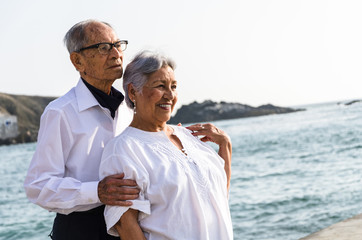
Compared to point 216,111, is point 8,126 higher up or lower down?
higher up

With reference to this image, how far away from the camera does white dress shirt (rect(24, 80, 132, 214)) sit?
7.14 feet

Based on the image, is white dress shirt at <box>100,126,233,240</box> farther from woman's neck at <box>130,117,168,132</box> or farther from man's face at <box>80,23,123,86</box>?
man's face at <box>80,23,123,86</box>

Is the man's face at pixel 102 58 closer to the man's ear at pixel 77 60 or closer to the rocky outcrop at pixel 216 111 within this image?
the man's ear at pixel 77 60

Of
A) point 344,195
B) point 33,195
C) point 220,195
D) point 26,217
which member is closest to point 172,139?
point 220,195

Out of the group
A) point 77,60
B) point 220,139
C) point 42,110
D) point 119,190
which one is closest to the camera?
point 119,190

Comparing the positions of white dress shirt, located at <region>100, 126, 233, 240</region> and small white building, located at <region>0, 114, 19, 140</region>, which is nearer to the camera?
white dress shirt, located at <region>100, 126, 233, 240</region>

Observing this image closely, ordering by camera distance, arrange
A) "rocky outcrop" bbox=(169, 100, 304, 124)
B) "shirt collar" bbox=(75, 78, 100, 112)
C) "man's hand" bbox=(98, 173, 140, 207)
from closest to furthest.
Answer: "man's hand" bbox=(98, 173, 140, 207) < "shirt collar" bbox=(75, 78, 100, 112) < "rocky outcrop" bbox=(169, 100, 304, 124)

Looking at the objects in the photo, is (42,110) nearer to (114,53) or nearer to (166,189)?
(114,53)

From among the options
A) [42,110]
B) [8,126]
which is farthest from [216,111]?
[8,126]

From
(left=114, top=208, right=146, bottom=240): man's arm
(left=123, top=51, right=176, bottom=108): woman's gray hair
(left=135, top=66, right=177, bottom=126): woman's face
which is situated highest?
(left=123, top=51, right=176, bottom=108): woman's gray hair

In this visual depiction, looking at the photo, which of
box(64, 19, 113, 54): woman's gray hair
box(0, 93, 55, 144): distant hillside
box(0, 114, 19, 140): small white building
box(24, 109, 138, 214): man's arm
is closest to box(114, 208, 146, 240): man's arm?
box(24, 109, 138, 214): man's arm

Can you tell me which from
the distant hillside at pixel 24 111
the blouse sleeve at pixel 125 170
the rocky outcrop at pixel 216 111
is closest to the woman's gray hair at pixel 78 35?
the blouse sleeve at pixel 125 170

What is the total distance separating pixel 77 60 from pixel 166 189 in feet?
2.70

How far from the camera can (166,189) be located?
6.82 ft
